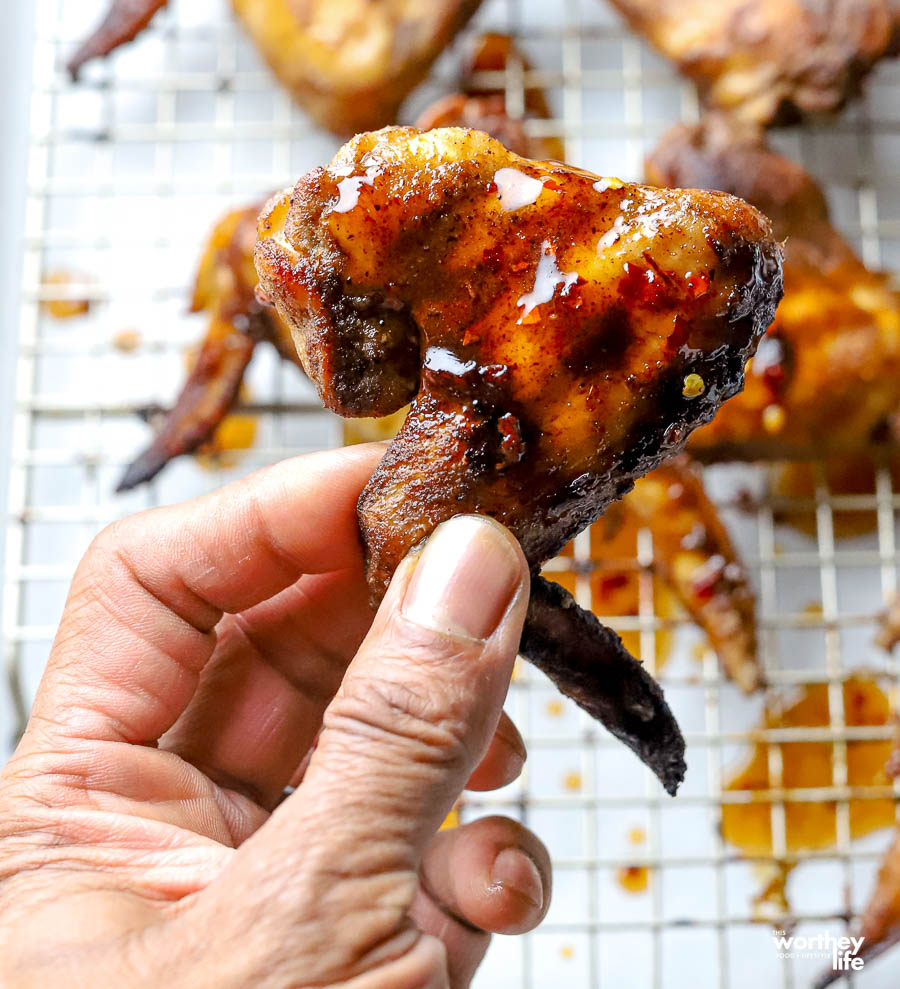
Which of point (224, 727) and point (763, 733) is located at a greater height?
point (224, 727)

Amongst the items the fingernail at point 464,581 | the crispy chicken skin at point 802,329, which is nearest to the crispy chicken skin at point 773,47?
the crispy chicken skin at point 802,329

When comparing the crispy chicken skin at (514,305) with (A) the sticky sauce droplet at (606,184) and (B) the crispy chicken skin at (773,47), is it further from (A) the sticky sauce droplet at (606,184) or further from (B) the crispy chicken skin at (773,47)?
(B) the crispy chicken skin at (773,47)

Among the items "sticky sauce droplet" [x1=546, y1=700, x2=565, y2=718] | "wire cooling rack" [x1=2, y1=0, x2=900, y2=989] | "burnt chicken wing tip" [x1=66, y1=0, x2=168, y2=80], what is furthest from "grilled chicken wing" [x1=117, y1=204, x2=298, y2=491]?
"sticky sauce droplet" [x1=546, y1=700, x2=565, y2=718]

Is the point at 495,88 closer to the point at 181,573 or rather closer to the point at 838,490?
the point at 838,490

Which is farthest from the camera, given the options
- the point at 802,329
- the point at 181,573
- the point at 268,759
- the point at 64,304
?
the point at 64,304

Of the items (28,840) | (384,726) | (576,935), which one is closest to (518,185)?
(384,726)

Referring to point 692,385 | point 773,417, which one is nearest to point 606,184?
point 692,385

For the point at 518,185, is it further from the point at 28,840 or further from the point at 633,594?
the point at 633,594

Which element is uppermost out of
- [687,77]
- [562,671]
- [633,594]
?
[687,77]
